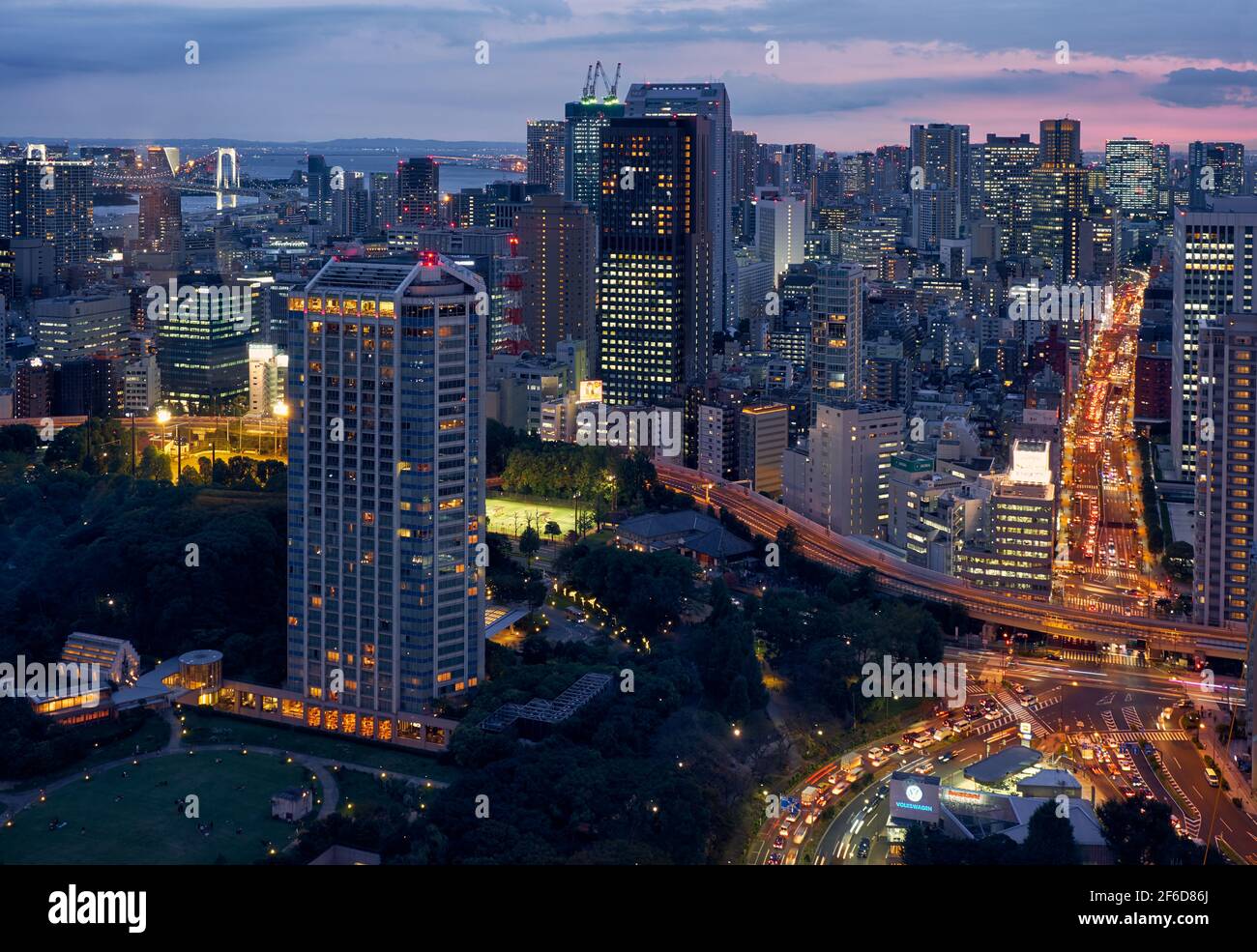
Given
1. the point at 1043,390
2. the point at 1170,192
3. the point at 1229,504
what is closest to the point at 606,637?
the point at 1229,504

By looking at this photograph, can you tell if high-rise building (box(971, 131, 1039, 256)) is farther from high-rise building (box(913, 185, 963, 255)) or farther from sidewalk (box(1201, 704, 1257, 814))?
sidewalk (box(1201, 704, 1257, 814))

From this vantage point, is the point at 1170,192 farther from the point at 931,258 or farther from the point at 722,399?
the point at 722,399

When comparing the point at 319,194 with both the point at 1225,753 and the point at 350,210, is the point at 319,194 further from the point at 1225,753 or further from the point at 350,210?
the point at 1225,753

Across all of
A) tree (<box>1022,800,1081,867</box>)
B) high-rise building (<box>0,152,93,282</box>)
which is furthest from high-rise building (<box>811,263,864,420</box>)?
high-rise building (<box>0,152,93,282</box>)

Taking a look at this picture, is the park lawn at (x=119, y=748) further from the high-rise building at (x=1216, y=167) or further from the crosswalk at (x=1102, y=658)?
the high-rise building at (x=1216, y=167)

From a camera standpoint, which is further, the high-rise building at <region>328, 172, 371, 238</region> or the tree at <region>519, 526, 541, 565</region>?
the high-rise building at <region>328, 172, 371, 238</region>

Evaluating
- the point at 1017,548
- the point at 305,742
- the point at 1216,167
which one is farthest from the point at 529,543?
the point at 1216,167
